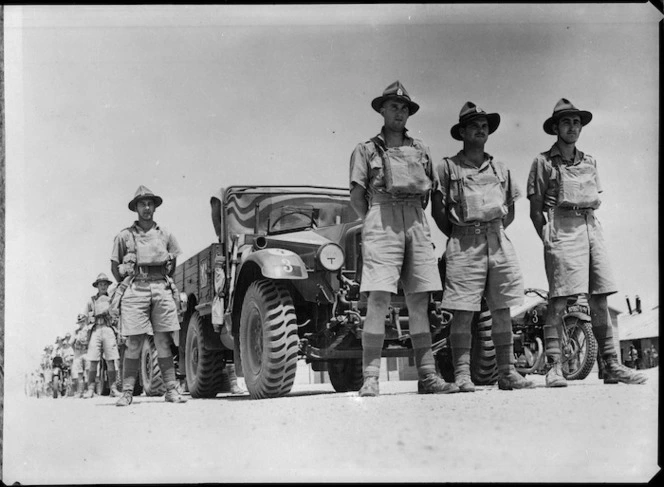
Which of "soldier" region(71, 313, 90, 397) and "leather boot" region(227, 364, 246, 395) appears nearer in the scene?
"leather boot" region(227, 364, 246, 395)

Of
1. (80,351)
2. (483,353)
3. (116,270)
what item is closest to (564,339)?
(483,353)

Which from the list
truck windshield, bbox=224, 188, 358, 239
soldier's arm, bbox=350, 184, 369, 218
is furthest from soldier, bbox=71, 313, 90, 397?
soldier's arm, bbox=350, 184, 369, 218

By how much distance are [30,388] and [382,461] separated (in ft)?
10.8

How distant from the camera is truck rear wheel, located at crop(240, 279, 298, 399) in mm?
6488

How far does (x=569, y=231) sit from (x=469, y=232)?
29.9 inches

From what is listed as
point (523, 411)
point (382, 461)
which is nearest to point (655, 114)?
point (523, 411)

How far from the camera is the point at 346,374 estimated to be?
9328 mm

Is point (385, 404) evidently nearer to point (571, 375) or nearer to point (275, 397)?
point (275, 397)

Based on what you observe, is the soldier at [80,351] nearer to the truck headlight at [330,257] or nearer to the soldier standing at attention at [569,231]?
the truck headlight at [330,257]

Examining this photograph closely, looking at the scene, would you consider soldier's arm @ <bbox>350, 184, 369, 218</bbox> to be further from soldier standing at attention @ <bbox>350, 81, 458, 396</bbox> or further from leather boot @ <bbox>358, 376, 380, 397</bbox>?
leather boot @ <bbox>358, 376, 380, 397</bbox>

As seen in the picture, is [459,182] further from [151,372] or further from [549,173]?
[151,372]

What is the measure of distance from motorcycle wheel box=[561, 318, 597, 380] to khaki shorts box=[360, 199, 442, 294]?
10.4 feet

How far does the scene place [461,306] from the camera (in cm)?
598

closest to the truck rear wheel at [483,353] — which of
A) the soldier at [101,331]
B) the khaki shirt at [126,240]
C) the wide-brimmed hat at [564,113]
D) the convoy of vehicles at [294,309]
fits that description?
the convoy of vehicles at [294,309]
